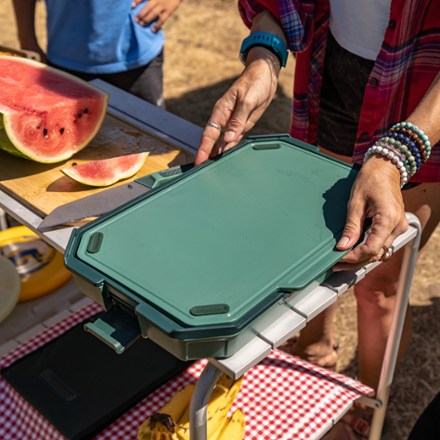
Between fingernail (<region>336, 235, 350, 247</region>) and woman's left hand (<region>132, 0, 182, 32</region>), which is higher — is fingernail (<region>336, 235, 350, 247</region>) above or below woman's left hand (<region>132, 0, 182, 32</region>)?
above

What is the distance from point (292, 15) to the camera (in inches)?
81.7

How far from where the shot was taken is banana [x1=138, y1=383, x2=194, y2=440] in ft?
5.86

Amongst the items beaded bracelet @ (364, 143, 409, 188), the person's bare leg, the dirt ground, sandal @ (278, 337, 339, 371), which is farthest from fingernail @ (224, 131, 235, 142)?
the dirt ground

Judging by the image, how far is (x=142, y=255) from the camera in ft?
4.68

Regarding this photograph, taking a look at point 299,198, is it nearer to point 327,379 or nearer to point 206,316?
point 206,316

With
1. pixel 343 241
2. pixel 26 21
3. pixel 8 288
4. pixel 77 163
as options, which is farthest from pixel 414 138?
pixel 26 21

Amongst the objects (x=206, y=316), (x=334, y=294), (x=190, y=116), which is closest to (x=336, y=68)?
(x=334, y=294)

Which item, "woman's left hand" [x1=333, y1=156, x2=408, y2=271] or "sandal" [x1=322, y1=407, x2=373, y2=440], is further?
"sandal" [x1=322, y1=407, x2=373, y2=440]

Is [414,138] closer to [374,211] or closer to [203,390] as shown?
[374,211]

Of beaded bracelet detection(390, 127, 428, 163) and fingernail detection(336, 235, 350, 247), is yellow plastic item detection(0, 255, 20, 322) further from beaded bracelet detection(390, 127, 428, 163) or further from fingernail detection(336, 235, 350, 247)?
beaded bracelet detection(390, 127, 428, 163)

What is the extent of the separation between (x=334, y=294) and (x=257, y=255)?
206mm

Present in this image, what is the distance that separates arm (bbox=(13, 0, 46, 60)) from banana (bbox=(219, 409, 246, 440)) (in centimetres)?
205

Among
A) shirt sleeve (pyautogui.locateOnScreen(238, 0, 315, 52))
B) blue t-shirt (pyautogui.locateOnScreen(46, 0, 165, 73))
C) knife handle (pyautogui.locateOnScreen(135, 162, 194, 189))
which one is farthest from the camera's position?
blue t-shirt (pyautogui.locateOnScreen(46, 0, 165, 73))

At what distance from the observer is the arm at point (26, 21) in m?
3.20
